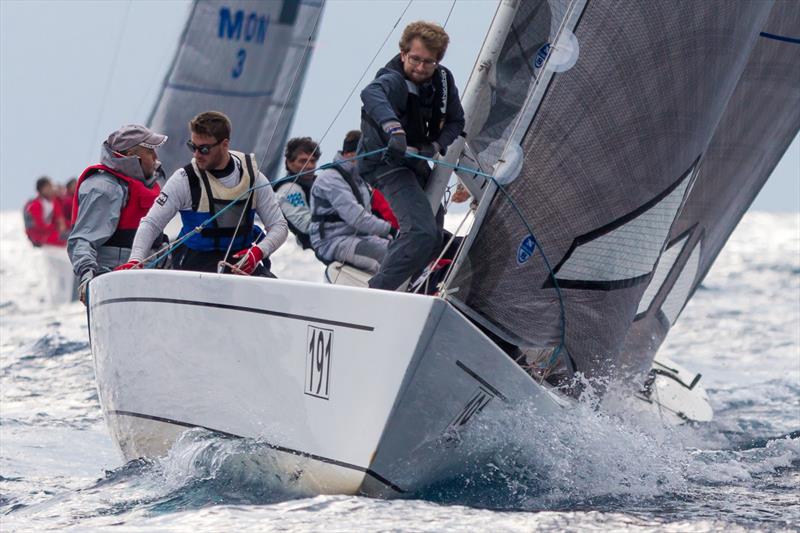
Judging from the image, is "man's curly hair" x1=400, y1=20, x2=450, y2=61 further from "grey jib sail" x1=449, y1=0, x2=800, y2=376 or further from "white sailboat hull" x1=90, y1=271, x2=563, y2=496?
"white sailboat hull" x1=90, y1=271, x2=563, y2=496

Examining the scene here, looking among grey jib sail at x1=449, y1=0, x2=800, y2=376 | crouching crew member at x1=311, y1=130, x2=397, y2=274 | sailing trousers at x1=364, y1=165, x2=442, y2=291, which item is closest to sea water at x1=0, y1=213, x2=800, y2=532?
grey jib sail at x1=449, y1=0, x2=800, y2=376

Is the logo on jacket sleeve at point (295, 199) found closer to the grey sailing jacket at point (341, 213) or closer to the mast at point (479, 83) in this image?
the grey sailing jacket at point (341, 213)

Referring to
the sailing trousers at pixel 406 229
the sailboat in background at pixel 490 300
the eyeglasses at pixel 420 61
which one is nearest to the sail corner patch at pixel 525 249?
the sailboat in background at pixel 490 300

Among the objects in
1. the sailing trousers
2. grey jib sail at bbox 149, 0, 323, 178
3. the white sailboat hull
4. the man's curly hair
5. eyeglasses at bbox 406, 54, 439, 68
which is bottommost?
the white sailboat hull

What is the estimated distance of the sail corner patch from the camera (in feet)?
13.8

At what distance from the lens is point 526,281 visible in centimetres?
426

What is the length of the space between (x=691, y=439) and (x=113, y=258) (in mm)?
2722

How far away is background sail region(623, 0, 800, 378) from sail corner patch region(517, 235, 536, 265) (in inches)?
73.6

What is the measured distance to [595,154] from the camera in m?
4.32

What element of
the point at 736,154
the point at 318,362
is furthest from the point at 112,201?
the point at 736,154

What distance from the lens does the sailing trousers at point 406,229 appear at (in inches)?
171

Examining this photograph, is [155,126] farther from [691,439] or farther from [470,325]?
[470,325]

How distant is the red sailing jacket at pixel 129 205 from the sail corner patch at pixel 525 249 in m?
1.59

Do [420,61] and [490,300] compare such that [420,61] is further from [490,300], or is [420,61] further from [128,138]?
[128,138]
